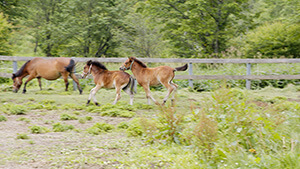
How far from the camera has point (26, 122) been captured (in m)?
7.73

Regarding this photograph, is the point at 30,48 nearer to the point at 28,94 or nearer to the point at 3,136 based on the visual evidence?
the point at 28,94

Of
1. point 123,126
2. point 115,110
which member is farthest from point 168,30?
point 123,126

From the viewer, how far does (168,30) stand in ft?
74.3

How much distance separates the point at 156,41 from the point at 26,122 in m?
13.5

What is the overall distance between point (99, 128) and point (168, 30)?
16.4m

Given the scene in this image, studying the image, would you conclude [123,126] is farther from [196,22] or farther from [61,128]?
[196,22]

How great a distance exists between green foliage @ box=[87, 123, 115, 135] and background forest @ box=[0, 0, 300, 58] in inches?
520

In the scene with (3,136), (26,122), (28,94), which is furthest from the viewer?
(28,94)

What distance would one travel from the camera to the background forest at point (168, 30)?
2053 centimetres

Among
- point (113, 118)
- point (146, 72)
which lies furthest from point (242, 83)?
point (113, 118)

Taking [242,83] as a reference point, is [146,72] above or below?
above

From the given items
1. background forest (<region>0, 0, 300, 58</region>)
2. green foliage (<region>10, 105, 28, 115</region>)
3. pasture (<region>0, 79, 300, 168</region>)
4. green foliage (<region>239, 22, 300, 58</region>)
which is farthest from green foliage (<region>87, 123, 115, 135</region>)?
green foliage (<region>239, 22, 300, 58</region>)

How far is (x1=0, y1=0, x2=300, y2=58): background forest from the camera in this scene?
20.5 meters

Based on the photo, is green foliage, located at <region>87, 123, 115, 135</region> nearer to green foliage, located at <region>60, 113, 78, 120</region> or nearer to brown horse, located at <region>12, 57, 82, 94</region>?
green foliage, located at <region>60, 113, 78, 120</region>
